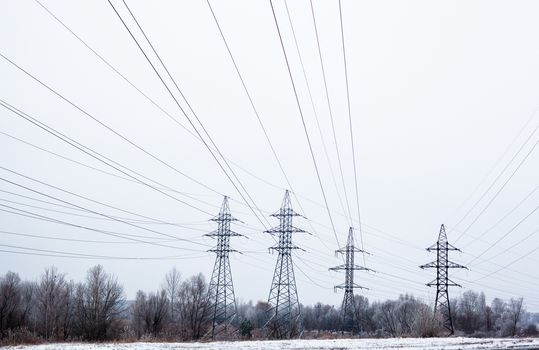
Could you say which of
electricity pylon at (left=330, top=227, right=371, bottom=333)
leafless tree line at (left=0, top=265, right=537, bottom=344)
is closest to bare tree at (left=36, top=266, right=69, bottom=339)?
leafless tree line at (left=0, top=265, right=537, bottom=344)

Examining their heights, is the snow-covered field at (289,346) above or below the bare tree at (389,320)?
above

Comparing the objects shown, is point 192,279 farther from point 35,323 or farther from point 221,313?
point 221,313

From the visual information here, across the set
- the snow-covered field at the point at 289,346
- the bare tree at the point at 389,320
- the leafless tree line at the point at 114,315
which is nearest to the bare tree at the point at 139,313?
the leafless tree line at the point at 114,315

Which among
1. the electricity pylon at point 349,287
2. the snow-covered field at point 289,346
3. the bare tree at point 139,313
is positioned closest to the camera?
the snow-covered field at point 289,346

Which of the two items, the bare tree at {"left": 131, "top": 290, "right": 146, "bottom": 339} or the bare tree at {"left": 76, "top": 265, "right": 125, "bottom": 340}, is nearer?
the bare tree at {"left": 76, "top": 265, "right": 125, "bottom": 340}

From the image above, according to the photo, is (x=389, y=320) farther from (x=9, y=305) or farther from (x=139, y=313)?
(x=9, y=305)

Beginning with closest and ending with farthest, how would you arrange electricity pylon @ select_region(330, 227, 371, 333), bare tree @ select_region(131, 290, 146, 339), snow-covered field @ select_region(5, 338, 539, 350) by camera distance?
snow-covered field @ select_region(5, 338, 539, 350) < electricity pylon @ select_region(330, 227, 371, 333) < bare tree @ select_region(131, 290, 146, 339)

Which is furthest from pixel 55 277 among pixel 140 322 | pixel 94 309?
pixel 94 309

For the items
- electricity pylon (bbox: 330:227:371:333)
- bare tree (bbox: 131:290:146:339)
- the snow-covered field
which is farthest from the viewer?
bare tree (bbox: 131:290:146:339)

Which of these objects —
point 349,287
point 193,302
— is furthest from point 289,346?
point 193,302

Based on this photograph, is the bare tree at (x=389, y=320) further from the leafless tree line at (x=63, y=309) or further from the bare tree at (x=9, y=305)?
the bare tree at (x=9, y=305)

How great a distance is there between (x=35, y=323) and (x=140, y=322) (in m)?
16.9

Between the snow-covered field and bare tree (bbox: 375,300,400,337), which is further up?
the snow-covered field

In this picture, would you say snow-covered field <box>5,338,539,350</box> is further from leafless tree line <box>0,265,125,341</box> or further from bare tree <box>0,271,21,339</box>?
bare tree <box>0,271,21,339</box>
